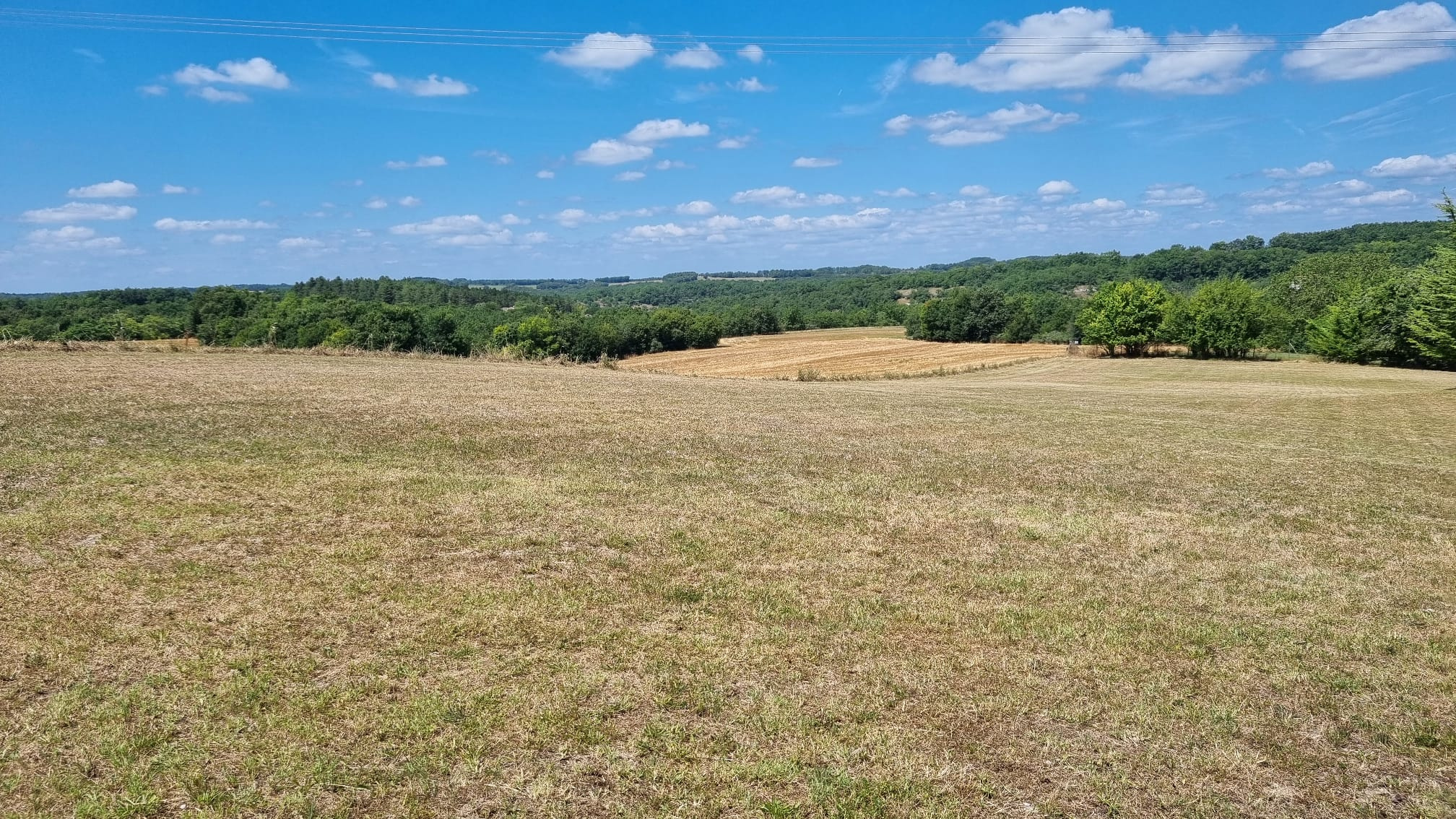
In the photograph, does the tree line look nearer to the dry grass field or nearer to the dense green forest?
the dense green forest

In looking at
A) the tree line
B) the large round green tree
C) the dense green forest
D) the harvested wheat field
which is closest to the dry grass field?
the dense green forest

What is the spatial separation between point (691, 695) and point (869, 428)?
15.6 metres

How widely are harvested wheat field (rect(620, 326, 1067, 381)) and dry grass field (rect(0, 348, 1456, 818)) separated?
33.8 meters

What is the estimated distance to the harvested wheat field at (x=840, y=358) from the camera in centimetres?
6812

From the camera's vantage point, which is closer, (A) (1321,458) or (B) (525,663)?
(B) (525,663)

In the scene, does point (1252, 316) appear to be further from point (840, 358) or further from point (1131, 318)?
point (840, 358)

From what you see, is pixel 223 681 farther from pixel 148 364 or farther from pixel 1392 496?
pixel 148 364

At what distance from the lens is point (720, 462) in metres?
15.6

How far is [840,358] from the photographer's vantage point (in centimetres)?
8438

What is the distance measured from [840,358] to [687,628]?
3077 inches

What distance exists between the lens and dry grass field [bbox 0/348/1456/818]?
516cm

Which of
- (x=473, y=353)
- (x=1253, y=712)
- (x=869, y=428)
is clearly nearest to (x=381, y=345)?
(x=473, y=353)

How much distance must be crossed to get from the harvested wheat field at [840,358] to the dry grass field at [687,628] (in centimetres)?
3382

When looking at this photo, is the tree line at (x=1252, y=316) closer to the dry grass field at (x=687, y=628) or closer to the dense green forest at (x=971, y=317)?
the dense green forest at (x=971, y=317)
